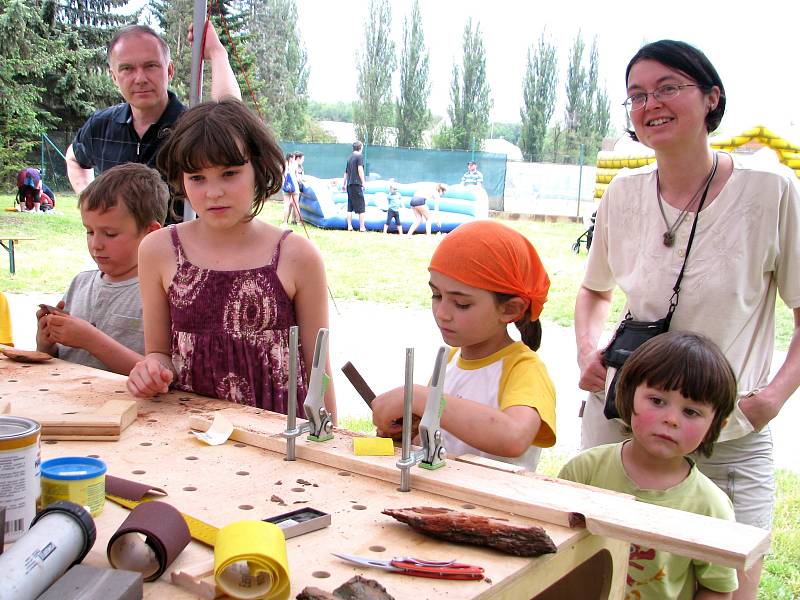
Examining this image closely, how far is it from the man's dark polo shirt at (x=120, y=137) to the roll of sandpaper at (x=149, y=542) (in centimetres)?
242

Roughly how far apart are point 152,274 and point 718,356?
140 centimetres

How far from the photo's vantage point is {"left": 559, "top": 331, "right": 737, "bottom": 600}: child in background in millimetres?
1676

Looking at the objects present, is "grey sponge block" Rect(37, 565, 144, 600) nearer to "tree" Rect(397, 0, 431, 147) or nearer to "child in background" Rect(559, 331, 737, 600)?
"child in background" Rect(559, 331, 737, 600)

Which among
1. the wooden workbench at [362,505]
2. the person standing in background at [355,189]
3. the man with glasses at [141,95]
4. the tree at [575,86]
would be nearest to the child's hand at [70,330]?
the wooden workbench at [362,505]

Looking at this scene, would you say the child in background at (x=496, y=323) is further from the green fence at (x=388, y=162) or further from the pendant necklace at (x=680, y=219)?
the green fence at (x=388, y=162)

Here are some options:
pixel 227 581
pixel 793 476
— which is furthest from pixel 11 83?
A: pixel 227 581

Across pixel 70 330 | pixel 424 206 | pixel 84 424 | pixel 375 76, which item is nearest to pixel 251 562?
pixel 84 424

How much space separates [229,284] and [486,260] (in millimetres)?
668

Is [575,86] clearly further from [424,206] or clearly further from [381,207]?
[424,206]

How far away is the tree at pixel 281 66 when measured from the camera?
29.5 metres

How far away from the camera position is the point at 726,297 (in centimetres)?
200

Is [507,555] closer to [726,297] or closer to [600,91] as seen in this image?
[726,297]

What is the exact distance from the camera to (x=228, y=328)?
2.01m

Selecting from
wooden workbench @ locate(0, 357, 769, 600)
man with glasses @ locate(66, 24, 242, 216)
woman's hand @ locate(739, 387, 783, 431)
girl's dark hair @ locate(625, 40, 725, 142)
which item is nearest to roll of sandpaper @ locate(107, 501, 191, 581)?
wooden workbench @ locate(0, 357, 769, 600)
